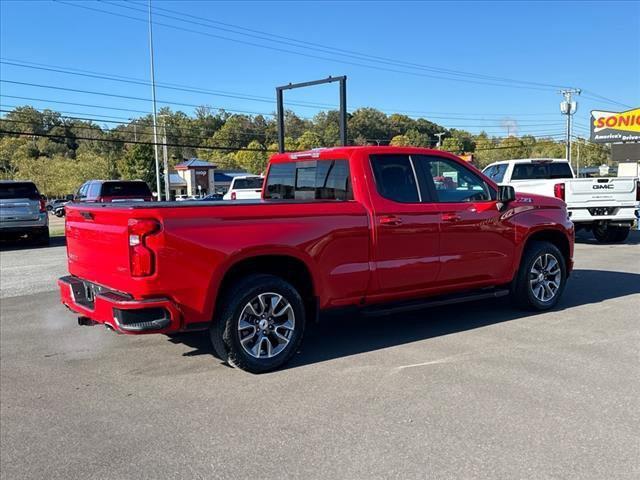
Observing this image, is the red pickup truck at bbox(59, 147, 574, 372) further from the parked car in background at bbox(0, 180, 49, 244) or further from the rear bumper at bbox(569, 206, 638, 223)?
the parked car in background at bbox(0, 180, 49, 244)

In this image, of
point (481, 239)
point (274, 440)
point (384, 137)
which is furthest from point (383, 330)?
point (384, 137)

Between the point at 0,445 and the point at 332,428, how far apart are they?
219 centimetres

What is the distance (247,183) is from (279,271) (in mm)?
18387

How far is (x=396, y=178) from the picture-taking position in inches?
235

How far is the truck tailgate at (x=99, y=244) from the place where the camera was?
462 centimetres

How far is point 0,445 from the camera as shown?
3.87m

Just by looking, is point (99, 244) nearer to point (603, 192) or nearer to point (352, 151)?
point (352, 151)

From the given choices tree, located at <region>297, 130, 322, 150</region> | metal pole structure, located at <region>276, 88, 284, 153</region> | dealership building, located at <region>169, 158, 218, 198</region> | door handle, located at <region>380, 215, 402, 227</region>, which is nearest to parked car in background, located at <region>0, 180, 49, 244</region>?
metal pole structure, located at <region>276, 88, 284, 153</region>

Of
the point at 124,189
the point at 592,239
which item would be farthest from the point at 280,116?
the point at 592,239

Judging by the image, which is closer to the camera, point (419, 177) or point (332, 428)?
point (332, 428)

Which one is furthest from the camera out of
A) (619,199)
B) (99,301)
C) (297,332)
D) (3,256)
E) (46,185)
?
(46,185)

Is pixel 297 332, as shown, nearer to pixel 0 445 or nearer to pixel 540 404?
pixel 540 404

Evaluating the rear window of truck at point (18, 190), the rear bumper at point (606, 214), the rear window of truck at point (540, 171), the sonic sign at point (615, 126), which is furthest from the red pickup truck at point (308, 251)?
the sonic sign at point (615, 126)

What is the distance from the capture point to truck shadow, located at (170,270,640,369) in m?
5.80
